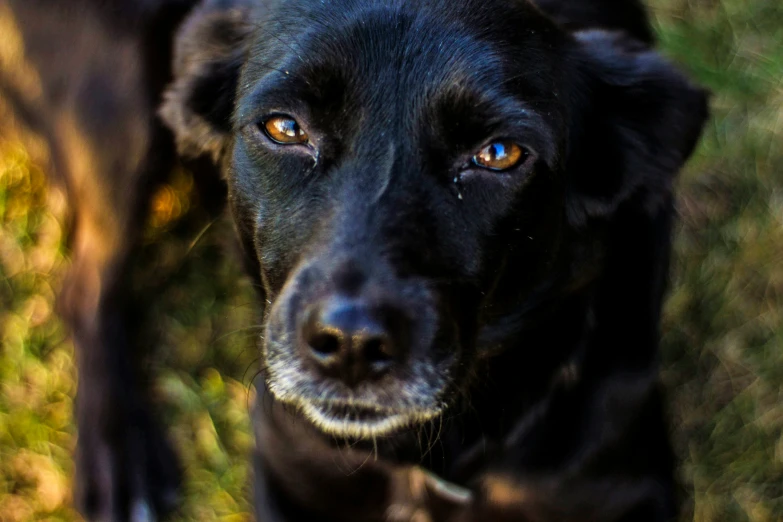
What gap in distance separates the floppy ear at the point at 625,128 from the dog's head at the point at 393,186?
0.08 metres

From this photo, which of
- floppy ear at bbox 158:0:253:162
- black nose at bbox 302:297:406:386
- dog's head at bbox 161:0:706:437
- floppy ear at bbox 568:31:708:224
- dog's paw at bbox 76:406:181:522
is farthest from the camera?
dog's paw at bbox 76:406:181:522

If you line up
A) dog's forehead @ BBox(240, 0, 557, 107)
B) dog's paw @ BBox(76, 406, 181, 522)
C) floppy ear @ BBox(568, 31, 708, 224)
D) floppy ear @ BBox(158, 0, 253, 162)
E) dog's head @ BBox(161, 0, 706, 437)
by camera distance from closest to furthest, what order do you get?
1. dog's head @ BBox(161, 0, 706, 437)
2. dog's forehead @ BBox(240, 0, 557, 107)
3. floppy ear @ BBox(568, 31, 708, 224)
4. floppy ear @ BBox(158, 0, 253, 162)
5. dog's paw @ BBox(76, 406, 181, 522)

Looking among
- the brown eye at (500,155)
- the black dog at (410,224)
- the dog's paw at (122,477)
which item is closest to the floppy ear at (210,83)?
the black dog at (410,224)

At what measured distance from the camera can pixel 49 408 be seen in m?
3.42

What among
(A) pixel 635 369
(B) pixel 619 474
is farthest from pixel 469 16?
(B) pixel 619 474

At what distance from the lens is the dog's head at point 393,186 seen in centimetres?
190

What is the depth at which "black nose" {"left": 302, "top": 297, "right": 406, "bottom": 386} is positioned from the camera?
179cm

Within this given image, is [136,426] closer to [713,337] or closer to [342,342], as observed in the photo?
[342,342]

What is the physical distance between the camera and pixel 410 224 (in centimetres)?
195

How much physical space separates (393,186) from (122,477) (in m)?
1.81

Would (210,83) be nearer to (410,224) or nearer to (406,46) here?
(406,46)

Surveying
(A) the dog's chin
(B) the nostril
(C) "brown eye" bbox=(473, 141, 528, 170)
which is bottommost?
(A) the dog's chin

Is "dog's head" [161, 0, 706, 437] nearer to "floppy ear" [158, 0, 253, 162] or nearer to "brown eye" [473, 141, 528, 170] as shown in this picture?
"brown eye" [473, 141, 528, 170]

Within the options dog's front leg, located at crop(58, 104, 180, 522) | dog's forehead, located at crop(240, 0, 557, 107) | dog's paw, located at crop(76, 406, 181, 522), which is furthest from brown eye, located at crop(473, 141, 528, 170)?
dog's paw, located at crop(76, 406, 181, 522)
